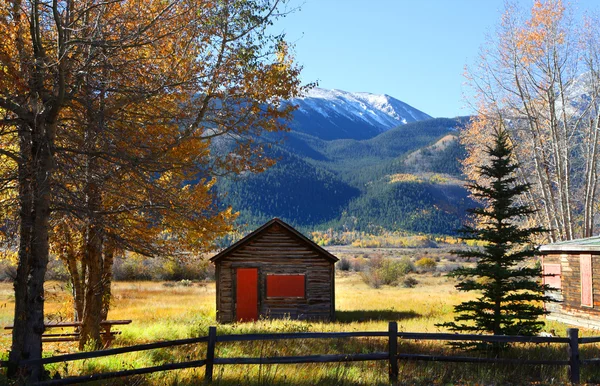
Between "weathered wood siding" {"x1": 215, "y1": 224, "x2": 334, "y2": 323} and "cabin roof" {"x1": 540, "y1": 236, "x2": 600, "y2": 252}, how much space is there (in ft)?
32.5

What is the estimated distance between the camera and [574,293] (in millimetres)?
23156

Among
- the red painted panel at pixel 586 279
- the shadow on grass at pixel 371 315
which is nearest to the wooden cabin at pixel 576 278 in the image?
the red painted panel at pixel 586 279

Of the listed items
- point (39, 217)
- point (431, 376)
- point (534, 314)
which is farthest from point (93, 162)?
point (534, 314)

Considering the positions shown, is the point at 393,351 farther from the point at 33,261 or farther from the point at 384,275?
the point at 384,275

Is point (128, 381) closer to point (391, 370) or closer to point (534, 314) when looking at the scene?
point (391, 370)

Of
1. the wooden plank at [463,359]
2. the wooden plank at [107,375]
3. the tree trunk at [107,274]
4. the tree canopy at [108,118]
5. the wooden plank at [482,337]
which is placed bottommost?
the wooden plank at [463,359]

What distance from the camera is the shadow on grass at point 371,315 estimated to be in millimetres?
25922

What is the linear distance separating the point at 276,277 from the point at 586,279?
527 inches

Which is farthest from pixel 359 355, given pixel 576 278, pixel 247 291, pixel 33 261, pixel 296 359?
pixel 247 291

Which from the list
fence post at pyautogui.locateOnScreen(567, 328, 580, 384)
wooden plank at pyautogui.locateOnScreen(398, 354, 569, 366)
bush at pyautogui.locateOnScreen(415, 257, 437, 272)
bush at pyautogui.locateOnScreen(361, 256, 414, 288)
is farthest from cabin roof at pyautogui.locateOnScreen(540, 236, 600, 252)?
bush at pyautogui.locateOnScreen(415, 257, 437, 272)

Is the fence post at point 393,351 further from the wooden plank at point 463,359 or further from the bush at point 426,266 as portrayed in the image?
the bush at point 426,266

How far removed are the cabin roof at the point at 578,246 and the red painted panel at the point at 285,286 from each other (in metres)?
11.1

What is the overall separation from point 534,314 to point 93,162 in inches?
427

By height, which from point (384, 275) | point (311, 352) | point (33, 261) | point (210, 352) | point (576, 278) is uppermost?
point (33, 261)
